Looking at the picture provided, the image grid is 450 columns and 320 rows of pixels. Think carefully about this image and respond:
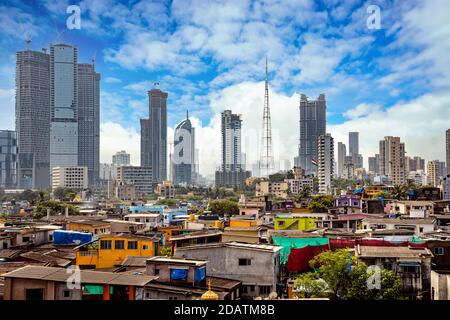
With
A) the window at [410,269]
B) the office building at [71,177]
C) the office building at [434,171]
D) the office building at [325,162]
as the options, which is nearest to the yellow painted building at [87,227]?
the window at [410,269]

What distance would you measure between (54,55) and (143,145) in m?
23.0

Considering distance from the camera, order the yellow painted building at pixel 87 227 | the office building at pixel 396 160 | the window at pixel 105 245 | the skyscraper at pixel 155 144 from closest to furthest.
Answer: the window at pixel 105 245, the yellow painted building at pixel 87 227, the office building at pixel 396 160, the skyscraper at pixel 155 144

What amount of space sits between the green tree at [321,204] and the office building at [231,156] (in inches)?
2052

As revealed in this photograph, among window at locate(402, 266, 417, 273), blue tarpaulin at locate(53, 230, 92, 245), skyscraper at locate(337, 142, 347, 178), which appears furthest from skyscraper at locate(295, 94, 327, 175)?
window at locate(402, 266, 417, 273)

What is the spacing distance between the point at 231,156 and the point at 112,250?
72657mm

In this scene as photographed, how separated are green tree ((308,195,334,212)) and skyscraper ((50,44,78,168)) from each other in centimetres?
6009

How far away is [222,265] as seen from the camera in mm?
8109

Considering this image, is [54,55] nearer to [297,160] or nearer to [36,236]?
[297,160]

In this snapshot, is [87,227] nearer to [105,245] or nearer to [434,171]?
[105,245]

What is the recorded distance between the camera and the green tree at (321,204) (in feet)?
78.2

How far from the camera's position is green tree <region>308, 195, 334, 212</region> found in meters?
23.8

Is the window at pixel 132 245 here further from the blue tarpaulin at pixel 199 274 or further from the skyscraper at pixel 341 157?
the skyscraper at pixel 341 157

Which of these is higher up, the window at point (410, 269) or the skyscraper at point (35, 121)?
the skyscraper at point (35, 121)
